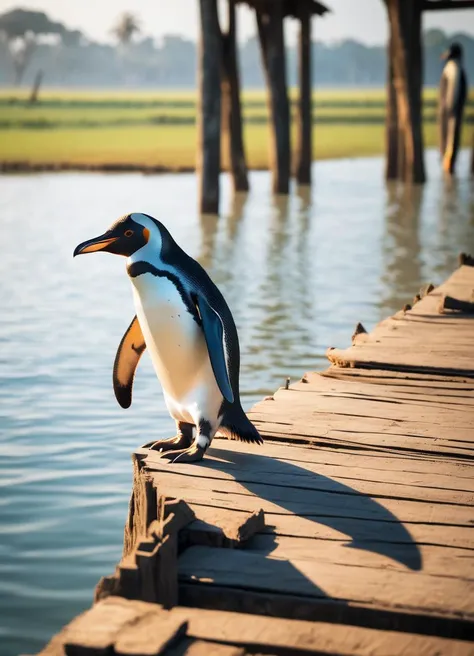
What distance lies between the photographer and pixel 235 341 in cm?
410

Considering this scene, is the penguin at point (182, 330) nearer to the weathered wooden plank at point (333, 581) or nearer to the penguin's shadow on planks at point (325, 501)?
the penguin's shadow on planks at point (325, 501)

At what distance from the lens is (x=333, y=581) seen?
9.90ft

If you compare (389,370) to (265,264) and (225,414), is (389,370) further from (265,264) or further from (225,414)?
(265,264)

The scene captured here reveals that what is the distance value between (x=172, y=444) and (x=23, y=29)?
121 meters

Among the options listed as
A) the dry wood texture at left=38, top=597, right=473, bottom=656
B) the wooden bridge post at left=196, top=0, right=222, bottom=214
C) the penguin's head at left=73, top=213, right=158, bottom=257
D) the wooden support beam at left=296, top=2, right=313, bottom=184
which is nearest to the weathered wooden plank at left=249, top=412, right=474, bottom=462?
the penguin's head at left=73, top=213, right=158, bottom=257

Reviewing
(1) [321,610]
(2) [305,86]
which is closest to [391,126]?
(2) [305,86]

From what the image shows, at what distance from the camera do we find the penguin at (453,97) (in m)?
14.3

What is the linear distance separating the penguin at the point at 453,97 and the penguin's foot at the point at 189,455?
10227 mm

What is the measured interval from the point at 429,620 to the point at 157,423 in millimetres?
3102

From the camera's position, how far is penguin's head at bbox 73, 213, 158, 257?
4.02 meters

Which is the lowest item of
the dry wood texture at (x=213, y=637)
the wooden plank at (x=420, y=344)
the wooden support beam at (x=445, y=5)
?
the wooden plank at (x=420, y=344)

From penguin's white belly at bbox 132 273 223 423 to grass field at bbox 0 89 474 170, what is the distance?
21.5m

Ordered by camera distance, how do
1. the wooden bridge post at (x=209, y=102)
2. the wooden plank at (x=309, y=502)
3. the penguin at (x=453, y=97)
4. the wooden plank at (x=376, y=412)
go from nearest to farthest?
the wooden plank at (x=309, y=502) → the wooden plank at (x=376, y=412) → the wooden bridge post at (x=209, y=102) → the penguin at (x=453, y=97)

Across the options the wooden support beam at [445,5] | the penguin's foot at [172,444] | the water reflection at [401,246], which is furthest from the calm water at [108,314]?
the wooden support beam at [445,5]
